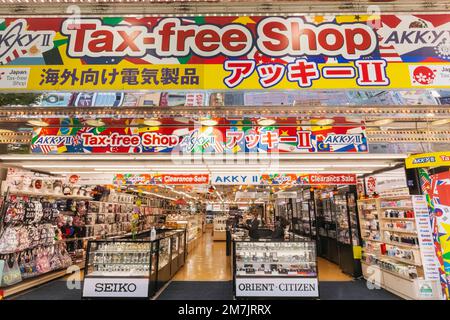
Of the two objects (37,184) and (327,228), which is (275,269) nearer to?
(327,228)

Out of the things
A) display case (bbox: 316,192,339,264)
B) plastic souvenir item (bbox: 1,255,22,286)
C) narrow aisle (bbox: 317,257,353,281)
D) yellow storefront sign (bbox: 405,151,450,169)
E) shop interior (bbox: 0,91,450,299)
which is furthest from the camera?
display case (bbox: 316,192,339,264)

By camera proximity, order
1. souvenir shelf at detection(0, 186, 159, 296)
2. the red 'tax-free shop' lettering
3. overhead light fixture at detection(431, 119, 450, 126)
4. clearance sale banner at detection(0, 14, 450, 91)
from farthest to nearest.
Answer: souvenir shelf at detection(0, 186, 159, 296)
overhead light fixture at detection(431, 119, 450, 126)
the red 'tax-free shop' lettering
clearance sale banner at detection(0, 14, 450, 91)

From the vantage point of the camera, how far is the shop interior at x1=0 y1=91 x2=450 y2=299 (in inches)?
134

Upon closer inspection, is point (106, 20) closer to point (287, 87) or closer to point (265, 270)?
point (287, 87)

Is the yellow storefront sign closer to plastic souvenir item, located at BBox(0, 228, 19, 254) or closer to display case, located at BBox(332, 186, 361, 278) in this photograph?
display case, located at BBox(332, 186, 361, 278)

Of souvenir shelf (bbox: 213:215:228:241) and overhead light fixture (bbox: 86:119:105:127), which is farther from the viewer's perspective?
souvenir shelf (bbox: 213:215:228:241)

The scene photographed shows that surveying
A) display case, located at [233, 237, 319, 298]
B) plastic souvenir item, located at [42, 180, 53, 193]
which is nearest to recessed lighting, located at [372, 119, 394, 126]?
display case, located at [233, 237, 319, 298]

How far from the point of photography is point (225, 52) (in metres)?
2.46

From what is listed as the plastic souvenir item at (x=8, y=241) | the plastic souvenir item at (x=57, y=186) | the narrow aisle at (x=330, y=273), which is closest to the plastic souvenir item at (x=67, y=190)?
the plastic souvenir item at (x=57, y=186)

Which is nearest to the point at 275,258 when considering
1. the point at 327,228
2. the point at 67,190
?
the point at 327,228

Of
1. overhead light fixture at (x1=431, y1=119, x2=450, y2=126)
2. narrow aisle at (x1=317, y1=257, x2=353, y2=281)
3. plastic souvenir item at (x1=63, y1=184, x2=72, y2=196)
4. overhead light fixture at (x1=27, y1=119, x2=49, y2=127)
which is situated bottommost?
narrow aisle at (x1=317, y1=257, x2=353, y2=281)

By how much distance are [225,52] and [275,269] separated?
193 inches

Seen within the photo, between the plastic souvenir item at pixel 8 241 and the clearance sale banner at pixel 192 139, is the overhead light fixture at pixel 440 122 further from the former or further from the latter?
the plastic souvenir item at pixel 8 241

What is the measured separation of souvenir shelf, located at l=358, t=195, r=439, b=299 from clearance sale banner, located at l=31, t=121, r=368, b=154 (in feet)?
→ 8.75
